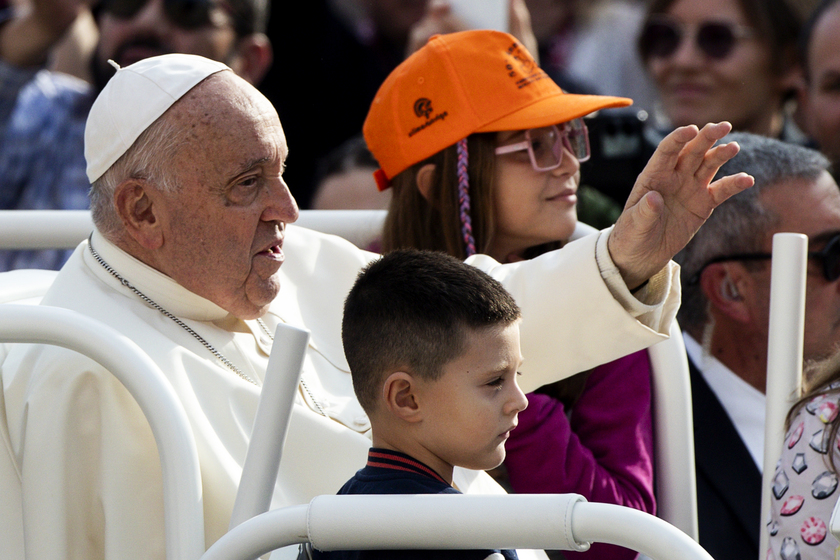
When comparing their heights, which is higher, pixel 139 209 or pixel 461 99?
pixel 461 99

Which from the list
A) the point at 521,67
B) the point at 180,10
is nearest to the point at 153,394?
the point at 521,67

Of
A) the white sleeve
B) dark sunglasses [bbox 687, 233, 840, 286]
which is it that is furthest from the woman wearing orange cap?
dark sunglasses [bbox 687, 233, 840, 286]

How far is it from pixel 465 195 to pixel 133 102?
2.64 feet

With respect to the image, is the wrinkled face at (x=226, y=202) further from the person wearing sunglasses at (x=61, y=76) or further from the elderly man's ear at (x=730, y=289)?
the person wearing sunglasses at (x=61, y=76)

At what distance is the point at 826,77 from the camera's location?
4332 mm

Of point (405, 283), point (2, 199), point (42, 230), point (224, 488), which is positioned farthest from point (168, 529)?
point (2, 199)

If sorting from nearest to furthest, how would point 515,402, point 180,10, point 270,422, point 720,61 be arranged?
point 270,422 → point 515,402 → point 180,10 → point 720,61

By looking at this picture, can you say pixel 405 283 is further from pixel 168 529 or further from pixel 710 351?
pixel 710 351

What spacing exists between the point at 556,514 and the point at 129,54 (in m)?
3.32

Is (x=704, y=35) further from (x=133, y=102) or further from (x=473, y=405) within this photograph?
(x=473, y=405)

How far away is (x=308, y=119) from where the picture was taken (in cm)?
496

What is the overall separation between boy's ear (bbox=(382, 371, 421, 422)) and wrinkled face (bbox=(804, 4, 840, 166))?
3.05 m

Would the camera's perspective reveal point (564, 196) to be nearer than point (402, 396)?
No

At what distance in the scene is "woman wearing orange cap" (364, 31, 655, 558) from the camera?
245 centimetres
